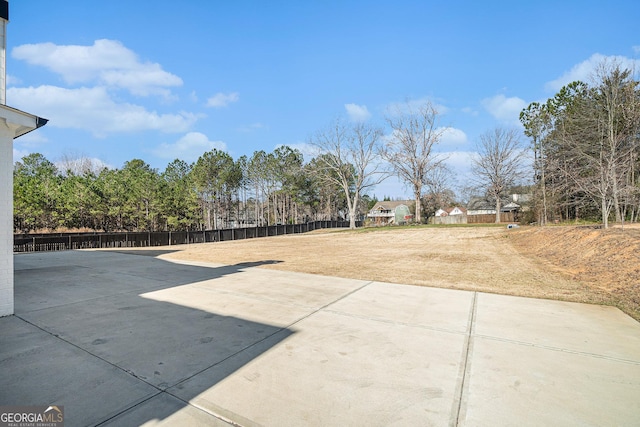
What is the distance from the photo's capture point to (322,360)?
9.33ft

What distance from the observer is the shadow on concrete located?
87.4 inches

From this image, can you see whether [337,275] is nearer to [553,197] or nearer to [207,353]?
[207,353]

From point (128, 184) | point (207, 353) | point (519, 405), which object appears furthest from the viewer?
point (128, 184)

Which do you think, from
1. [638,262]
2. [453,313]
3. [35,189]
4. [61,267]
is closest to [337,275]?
[453,313]

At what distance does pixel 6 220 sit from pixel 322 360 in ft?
16.1

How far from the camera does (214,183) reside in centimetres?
3809

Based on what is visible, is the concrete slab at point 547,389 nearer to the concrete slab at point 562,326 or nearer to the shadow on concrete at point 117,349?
the concrete slab at point 562,326

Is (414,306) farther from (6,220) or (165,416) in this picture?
(6,220)

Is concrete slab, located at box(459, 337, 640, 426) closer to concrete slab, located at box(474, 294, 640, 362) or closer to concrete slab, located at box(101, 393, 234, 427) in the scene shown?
concrete slab, located at box(474, 294, 640, 362)

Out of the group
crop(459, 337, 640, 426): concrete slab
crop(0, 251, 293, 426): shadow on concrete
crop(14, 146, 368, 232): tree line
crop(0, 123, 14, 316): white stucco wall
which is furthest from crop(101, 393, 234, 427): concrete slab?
crop(14, 146, 368, 232): tree line

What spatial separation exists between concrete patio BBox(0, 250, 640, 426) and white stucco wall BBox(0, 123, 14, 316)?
1.17 feet

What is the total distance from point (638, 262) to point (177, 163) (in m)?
45.8

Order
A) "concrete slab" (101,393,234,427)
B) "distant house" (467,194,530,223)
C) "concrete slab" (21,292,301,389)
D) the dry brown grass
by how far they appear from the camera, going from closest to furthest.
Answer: "concrete slab" (101,393,234,427) < "concrete slab" (21,292,301,389) < the dry brown grass < "distant house" (467,194,530,223)

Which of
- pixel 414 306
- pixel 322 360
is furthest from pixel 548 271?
pixel 322 360
